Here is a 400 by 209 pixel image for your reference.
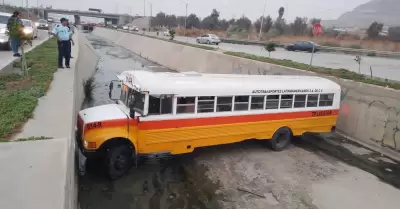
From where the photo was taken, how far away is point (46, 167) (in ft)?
17.4

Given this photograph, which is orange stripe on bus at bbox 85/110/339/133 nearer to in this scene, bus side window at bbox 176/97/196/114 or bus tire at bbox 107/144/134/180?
bus side window at bbox 176/97/196/114

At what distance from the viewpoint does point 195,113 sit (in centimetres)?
892

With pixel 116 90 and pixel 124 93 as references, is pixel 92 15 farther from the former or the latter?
pixel 124 93

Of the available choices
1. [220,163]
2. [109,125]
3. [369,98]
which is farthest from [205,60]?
[109,125]

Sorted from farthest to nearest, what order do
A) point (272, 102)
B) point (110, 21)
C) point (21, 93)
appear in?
point (110, 21)
point (272, 102)
point (21, 93)

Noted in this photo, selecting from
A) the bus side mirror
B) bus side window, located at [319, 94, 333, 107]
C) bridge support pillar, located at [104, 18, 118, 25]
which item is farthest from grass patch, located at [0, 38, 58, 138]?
bridge support pillar, located at [104, 18, 118, 25]

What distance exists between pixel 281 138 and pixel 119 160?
5.41 m

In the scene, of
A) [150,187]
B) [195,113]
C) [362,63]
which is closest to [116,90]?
[195,113]

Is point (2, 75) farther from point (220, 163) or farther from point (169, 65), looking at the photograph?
point (169, 65)

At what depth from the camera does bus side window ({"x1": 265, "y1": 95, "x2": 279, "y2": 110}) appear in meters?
10.1

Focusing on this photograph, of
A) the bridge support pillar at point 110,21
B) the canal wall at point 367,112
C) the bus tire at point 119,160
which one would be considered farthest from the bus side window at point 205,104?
the bridge support pillar at point 110,21

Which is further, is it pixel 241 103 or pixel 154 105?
pixel 241 103

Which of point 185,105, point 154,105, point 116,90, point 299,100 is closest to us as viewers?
point 154,105

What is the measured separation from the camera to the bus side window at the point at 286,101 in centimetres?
1043
